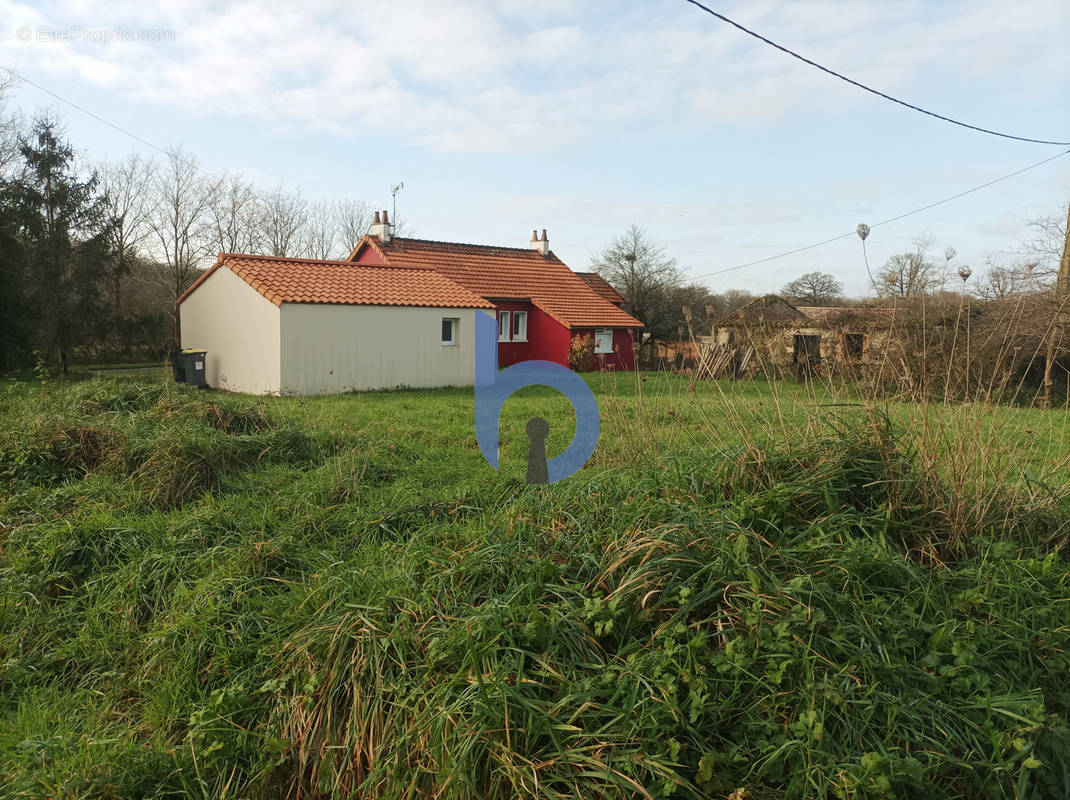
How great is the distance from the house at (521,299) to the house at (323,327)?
5.24m

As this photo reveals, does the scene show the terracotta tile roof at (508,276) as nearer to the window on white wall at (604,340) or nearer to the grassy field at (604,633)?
the window on white wall at (604,340)

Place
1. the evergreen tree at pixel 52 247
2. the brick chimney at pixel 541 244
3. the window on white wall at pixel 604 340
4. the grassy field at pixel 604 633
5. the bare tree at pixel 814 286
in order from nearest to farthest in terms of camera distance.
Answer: the grassy field at pixel 604 633 → the evergreen tree at pixel 52 247 → the window on white wall at pixel 604 340 → the brick chimney at pixel 541 244 → the bare tree at pixel 814 286

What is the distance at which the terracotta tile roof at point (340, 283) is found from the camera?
17.4 metres

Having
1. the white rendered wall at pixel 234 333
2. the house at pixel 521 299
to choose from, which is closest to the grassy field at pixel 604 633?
the white rendered wall at pixel 234 333

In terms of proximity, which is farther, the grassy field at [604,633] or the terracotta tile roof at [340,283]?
the terracotta tile roof at [340,283]

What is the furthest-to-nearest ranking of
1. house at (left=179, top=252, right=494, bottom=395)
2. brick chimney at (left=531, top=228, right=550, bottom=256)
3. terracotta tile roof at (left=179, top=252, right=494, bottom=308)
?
brick chimney at (left=531, top=228, right=550, bottom=256) < terracotta tile roof at (left=179, top=252, right=494, bottom=308) < house at (left=179, top=252, right=494, bottom=395)

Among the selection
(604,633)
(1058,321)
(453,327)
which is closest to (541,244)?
(453,327)

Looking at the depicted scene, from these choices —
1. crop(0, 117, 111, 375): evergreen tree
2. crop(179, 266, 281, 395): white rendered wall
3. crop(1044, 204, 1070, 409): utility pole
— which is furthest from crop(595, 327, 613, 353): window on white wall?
crop(0, 117, 111, 375): evergreen tree

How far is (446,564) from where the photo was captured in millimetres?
3533

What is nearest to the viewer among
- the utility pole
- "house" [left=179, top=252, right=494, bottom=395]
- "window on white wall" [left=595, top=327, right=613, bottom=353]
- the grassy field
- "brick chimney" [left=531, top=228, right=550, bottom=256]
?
the grassy field

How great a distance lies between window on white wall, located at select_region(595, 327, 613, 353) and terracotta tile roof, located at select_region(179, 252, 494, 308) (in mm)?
7432

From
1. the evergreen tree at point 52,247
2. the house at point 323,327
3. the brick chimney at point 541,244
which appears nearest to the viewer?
the house at point 323,327

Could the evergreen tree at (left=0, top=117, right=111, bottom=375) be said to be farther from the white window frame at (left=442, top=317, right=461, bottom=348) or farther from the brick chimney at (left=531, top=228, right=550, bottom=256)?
the brick chimney at (left=531, top=228, right=550, bottom=256)

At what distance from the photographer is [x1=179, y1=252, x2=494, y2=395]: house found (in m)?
17.1
